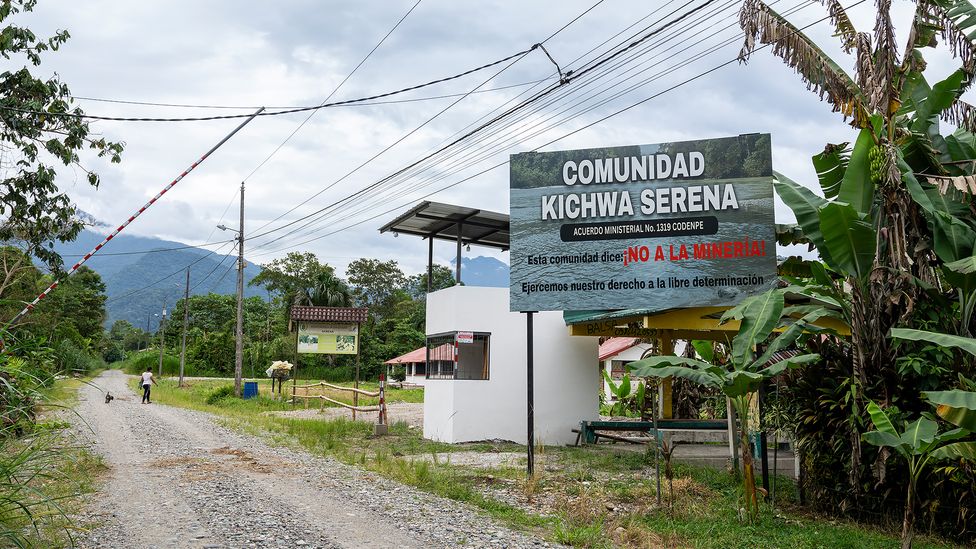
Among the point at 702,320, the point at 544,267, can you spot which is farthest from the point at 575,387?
the point at 544,267

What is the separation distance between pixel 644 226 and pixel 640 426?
5.29 meters

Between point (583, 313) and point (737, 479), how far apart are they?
503cm

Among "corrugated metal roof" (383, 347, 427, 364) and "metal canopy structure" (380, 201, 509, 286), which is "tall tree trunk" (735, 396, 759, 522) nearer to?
"metal canopy structure" (380, 201, 509, 286)

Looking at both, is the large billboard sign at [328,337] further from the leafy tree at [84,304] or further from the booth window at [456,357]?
the leafy tree at [84,304]

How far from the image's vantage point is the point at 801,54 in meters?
9.38

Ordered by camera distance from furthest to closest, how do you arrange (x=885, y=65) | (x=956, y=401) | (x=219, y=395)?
(x=219, y=395) → (x=885, y=65) → (x=956, y=401)

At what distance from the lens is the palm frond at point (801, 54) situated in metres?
9.04

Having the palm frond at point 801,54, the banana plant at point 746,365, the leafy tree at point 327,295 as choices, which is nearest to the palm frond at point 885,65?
the palm frond at point 801,54

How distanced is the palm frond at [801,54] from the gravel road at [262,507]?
642 cm

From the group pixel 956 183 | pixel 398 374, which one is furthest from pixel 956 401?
pixel 398 374

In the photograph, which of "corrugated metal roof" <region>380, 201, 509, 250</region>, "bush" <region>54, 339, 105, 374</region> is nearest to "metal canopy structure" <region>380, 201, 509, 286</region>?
"corrugated metal roof" <region>380, 201, 509, 250</region>

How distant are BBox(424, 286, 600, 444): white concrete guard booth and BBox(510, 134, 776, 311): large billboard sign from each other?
4.70m

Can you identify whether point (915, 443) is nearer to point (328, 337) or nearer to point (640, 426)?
point (640, 426)

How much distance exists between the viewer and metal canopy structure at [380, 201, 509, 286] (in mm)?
15914
